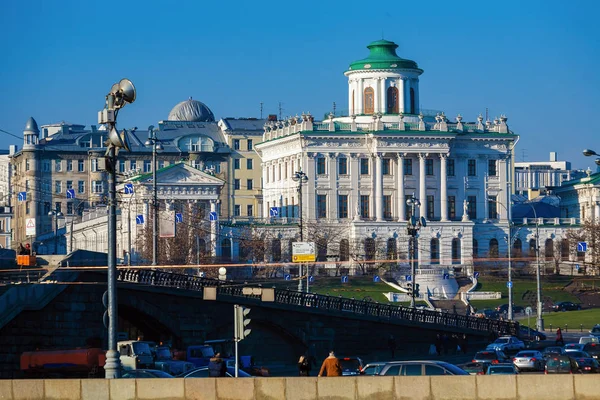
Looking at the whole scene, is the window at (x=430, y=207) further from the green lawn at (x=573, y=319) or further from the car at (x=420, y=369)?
the car at (x=420, y=369)

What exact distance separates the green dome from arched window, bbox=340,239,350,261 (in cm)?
1833

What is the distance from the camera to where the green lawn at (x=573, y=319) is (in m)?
118

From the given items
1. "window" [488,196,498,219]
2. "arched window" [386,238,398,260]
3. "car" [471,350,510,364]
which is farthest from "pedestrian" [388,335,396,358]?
"window" [488,196,498,219]

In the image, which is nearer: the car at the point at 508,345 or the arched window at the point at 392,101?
the car at the point at 508,345

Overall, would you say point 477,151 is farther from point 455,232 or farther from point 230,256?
point 230,256

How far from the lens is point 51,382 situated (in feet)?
146

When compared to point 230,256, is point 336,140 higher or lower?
higher

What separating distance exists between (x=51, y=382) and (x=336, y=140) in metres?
117

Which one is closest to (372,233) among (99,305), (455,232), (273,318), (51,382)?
(455,232)

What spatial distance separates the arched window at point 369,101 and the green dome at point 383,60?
2.31 metres

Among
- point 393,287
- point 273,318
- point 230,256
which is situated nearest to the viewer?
point 273,318

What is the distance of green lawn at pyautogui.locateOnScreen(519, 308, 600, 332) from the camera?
118 metres

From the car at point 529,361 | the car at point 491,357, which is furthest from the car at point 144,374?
the car at point 491,357

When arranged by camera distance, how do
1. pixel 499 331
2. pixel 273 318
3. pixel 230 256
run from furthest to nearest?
pixel 230 256
pixel 499 331
pixel 273 318
